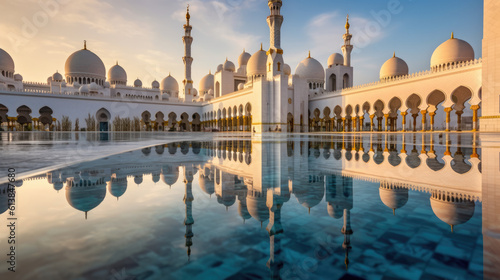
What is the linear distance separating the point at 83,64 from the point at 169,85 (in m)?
10.5

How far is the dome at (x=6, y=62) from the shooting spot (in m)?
25.1

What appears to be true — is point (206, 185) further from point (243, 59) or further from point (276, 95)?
point (243, 59)

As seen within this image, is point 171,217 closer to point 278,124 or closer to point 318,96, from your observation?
point 278,124

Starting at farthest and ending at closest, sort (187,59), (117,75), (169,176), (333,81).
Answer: (117,75), (187,59), (333,81), (169,176)

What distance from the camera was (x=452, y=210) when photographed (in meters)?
1.12

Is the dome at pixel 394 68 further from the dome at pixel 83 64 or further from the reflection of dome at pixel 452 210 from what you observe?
the dome at pixel 83 64

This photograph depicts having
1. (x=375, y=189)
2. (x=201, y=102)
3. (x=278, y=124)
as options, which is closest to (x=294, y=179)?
(x=375, y=189)

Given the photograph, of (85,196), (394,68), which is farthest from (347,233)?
(394,68)

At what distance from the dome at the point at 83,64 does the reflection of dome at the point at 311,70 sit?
20511mm

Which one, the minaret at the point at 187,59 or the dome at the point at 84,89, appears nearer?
the dome at the point at 84,89

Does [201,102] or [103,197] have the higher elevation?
[201,102]

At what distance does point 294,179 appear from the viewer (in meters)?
1.91

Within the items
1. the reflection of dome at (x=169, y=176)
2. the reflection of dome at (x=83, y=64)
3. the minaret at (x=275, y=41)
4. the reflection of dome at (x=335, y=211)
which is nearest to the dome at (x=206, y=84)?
the reflection of dome at (x=83, y=64)

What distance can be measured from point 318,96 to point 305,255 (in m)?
24.5
